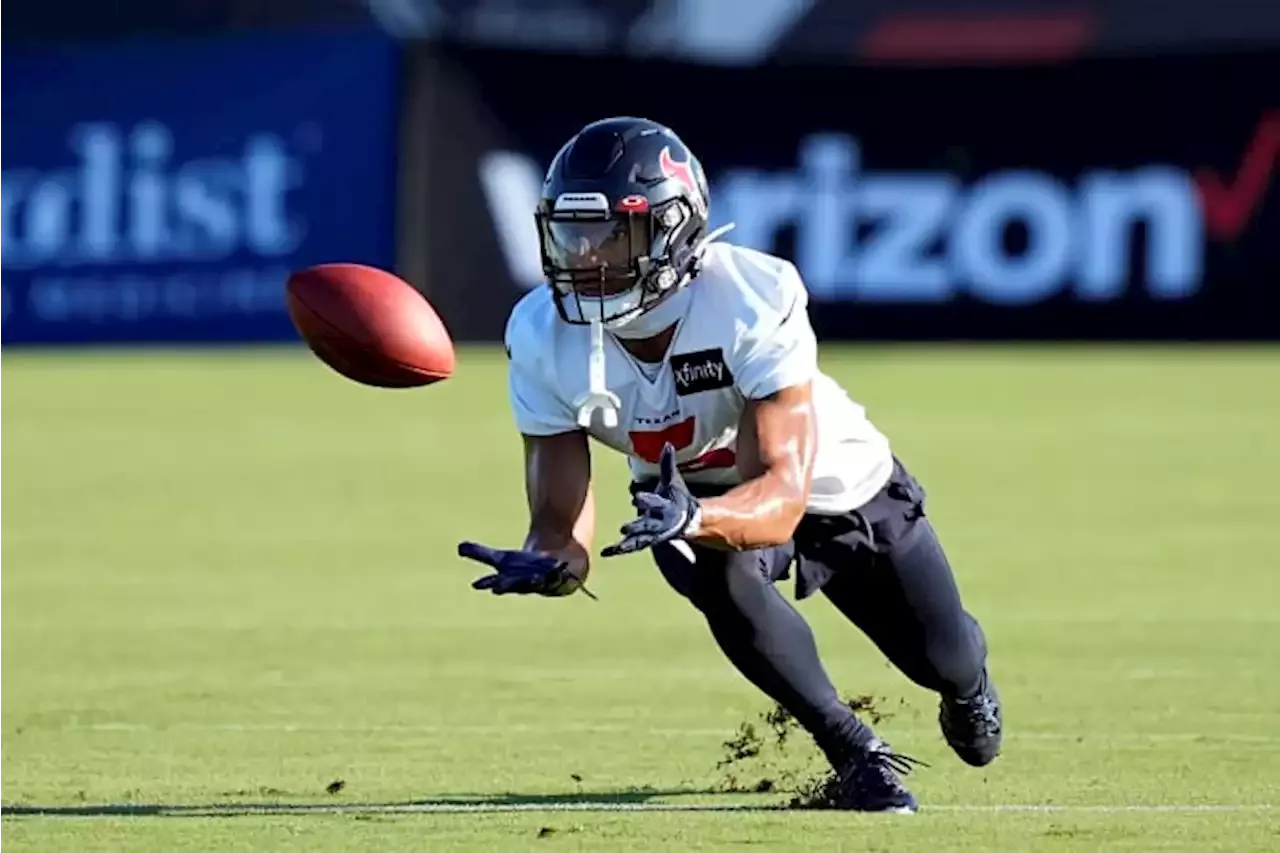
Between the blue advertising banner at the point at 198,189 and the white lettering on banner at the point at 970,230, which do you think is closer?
the white lettering on banner at the point at 970,230

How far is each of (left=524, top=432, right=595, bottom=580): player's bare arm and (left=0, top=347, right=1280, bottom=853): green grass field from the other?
0.65m

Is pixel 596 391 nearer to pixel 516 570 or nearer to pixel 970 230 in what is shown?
pixel 516 570

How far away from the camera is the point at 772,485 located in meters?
6.34

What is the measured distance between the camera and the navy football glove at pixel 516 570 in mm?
6137

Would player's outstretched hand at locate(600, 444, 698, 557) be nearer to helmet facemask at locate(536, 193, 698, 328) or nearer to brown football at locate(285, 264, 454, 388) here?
helmet facemask at locate(536, 193, 698, 328)

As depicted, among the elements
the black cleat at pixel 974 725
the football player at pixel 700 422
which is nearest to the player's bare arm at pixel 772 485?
the football player at pixel 700 422

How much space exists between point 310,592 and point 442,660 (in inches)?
68.3

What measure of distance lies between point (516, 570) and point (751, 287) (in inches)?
35.2

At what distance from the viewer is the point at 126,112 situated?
2414cm

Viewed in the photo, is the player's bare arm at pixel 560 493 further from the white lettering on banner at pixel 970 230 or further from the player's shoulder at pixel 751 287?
the white lettering on banner at pixel 970 230

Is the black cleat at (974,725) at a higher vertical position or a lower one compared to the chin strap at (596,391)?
lower

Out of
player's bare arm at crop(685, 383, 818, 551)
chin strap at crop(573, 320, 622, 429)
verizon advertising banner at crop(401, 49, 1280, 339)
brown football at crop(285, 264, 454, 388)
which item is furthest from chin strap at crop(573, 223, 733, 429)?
verizon advertising banner at crop(401, 49, 1280, 339)

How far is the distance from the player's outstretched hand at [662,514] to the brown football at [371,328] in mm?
1011

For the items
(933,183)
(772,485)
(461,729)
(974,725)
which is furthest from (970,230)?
(772,485)
